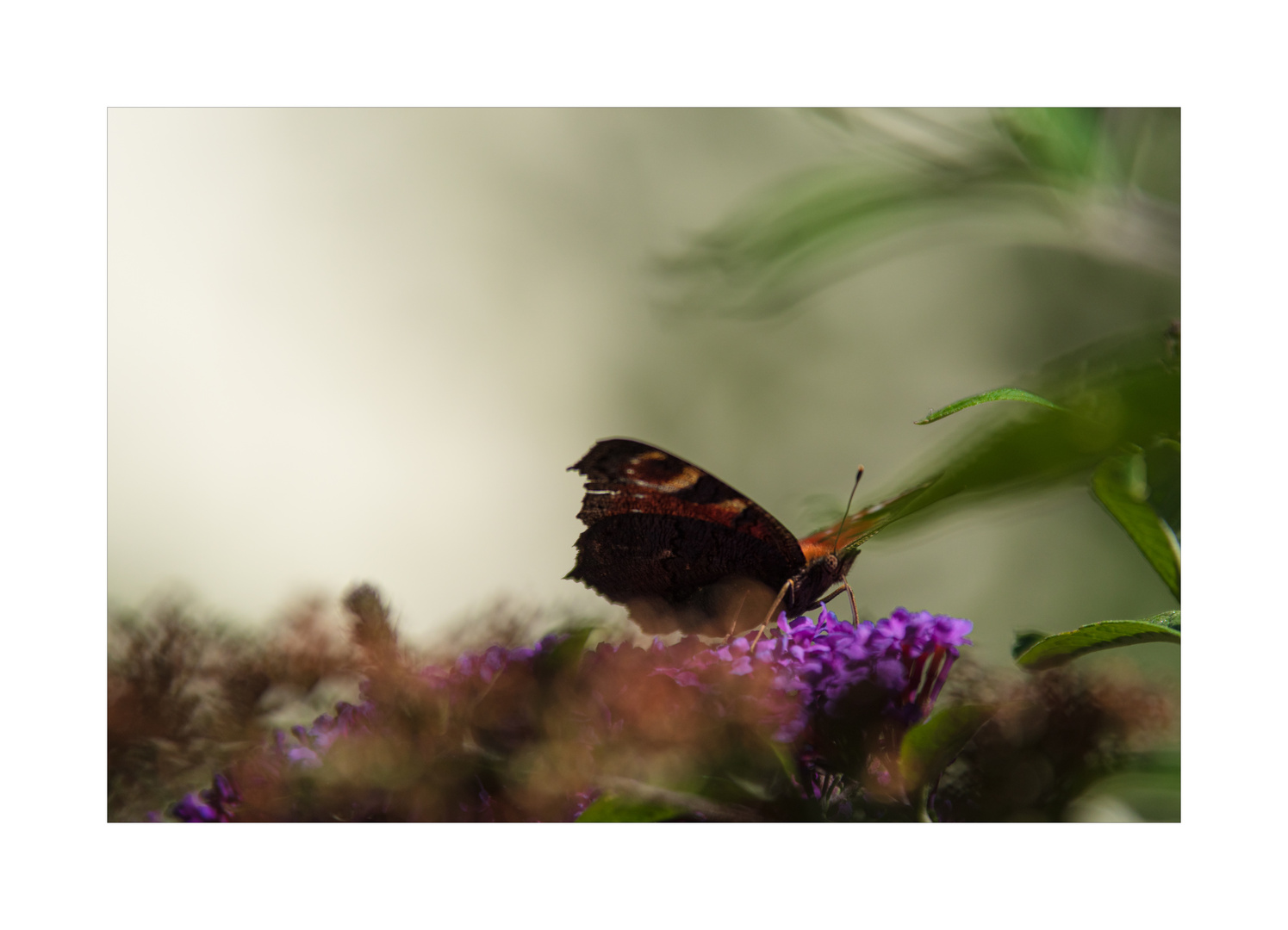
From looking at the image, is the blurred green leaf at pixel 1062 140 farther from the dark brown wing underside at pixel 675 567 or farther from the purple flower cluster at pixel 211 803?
the purple flower cluster at pixel 211 803

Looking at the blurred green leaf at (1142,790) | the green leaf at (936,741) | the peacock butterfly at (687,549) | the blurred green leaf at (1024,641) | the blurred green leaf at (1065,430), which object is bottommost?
the blurred green leaf at (1142,790)

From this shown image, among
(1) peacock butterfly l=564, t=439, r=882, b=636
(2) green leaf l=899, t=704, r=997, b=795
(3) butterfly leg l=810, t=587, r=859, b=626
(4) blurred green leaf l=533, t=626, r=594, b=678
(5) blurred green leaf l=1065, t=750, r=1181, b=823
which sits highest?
(1) peacock butterfly l=564, t=439, r=882, b=636

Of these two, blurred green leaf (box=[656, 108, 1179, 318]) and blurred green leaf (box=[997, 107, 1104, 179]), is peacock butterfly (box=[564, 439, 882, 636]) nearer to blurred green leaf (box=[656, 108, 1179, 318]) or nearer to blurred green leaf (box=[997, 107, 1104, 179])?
blurred green leaf (box=[656, 108, 1179, 318])

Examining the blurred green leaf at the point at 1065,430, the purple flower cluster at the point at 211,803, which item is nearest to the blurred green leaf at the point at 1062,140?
the blurred green leaf at the point at 1065,430

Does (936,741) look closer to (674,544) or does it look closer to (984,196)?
(674,544)

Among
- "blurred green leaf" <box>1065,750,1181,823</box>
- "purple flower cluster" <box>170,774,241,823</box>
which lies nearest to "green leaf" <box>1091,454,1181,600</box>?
"blurred green leaf" <box>1065,750,1181,823</box>
